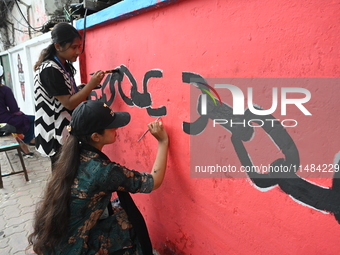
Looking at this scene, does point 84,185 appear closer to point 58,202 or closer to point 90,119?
point 58,202

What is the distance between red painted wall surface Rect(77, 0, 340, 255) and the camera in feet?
3.40

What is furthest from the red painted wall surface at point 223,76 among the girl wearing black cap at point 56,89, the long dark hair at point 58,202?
the long dark hair at point 58,202

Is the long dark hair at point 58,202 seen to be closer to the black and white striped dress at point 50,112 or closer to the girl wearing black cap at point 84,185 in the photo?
the girl wearing black cap at point 84,185

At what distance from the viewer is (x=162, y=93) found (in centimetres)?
174

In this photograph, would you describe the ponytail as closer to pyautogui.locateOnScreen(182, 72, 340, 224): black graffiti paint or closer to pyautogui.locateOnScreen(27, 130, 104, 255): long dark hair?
pyautogui.locateOnScreen(27, 130, 104, 255): long dark hair

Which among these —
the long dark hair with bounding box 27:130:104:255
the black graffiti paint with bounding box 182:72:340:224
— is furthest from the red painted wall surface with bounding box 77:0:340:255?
the long dark hair with bounding box 27:130:104:255

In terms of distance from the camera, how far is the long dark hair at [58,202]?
1.41 meters

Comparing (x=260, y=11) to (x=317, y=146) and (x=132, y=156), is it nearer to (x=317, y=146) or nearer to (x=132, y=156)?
(x=317, y=146)

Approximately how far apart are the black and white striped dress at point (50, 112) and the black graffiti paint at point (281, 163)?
3.72 feet

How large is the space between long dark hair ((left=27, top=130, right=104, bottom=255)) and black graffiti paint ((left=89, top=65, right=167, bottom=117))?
1.50 feet

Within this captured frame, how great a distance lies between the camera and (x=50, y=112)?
2117mm

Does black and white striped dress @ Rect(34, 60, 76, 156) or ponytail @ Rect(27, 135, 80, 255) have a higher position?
black and white striped dress @ Rect(34, 60, 76, 156)

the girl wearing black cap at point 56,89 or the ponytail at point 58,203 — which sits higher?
the girl wearing black cap at point 56,89

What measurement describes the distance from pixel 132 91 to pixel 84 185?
86 centimetres
